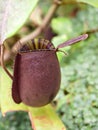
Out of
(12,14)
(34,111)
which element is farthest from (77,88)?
(12,14)

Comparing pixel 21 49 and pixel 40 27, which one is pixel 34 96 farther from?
pixel 40 27

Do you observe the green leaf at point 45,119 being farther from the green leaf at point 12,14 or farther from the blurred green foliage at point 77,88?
the green leaf at point 12,14

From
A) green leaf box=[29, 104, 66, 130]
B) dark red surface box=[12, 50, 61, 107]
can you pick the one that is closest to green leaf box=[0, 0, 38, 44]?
dark red surface box=[12, 50, 61, 107]

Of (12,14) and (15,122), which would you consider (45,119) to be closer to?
(15,122)

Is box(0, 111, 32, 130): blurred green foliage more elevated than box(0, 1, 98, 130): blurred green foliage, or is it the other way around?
box(0, 111, 32, 130): blurred green foliage

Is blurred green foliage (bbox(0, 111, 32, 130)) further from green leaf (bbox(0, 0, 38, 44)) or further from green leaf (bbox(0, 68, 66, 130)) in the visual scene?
green leaf (bbox(0, 0, 38, 44))

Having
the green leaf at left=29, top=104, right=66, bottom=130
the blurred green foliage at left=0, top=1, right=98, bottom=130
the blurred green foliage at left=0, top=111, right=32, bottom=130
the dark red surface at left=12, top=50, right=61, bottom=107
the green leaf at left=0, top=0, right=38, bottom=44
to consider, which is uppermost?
the green leaf at left=0, top=0, right=38, bottom=44
